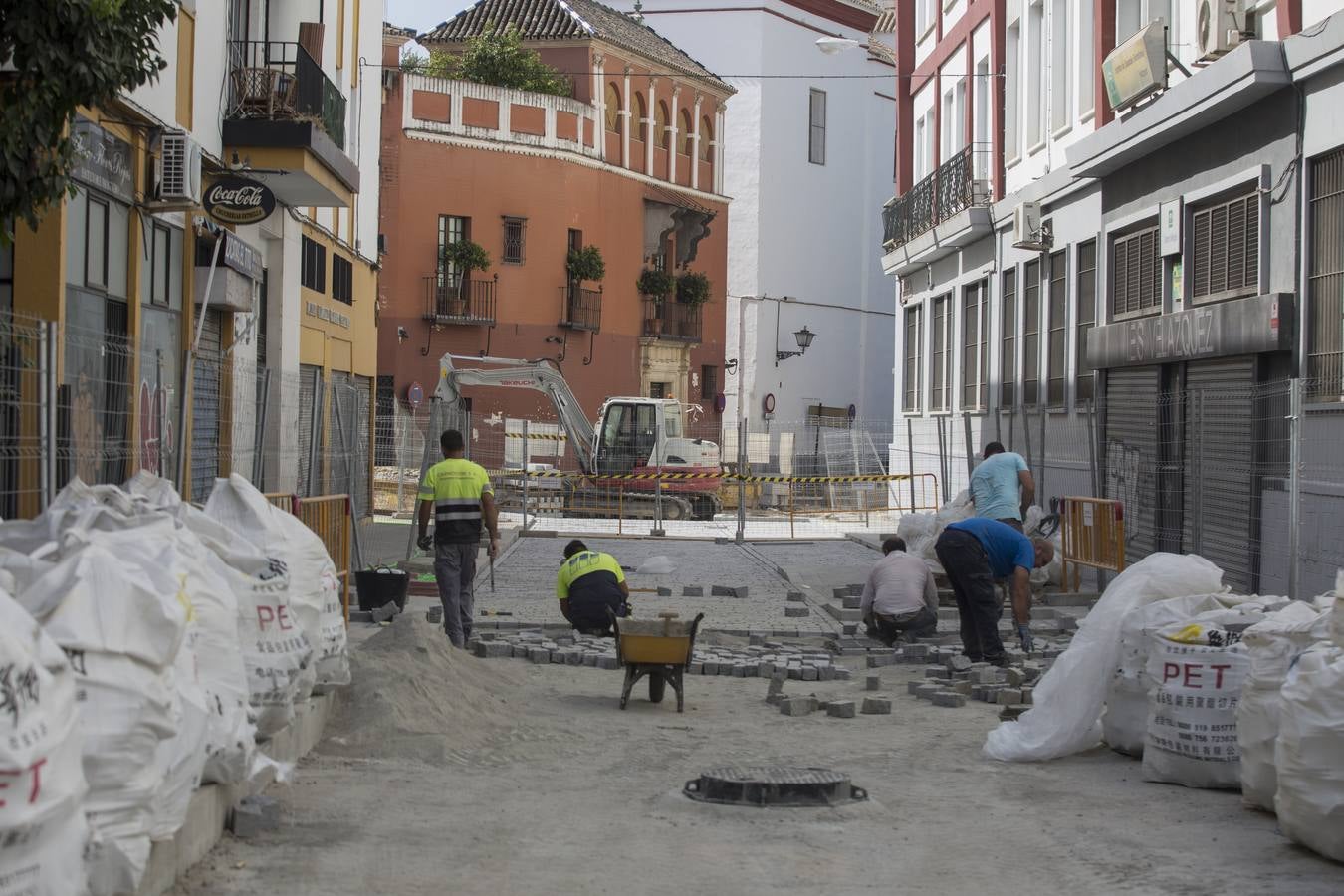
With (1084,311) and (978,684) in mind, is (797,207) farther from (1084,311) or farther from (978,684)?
(978,684)

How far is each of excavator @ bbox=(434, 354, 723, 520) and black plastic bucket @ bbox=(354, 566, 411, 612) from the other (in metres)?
17.2

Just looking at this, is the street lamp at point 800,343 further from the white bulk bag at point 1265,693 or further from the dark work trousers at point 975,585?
the white bulk bag at point 1265,693

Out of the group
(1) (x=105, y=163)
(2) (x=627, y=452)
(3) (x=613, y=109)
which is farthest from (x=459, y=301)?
(1) (x=105, y=163)

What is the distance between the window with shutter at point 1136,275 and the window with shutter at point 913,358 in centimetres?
1170

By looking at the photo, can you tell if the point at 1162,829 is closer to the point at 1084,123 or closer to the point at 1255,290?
the point at 1255,290

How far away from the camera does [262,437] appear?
45.3 feet

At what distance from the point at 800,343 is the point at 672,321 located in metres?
4.29

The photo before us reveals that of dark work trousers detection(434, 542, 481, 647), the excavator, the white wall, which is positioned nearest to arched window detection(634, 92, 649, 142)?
the white wall

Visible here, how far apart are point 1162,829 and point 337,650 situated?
13.3 ft

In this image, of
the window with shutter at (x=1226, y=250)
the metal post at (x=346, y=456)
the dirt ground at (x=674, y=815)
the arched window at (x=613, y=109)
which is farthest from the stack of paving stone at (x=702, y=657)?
the arched window at (x=613, y=109)

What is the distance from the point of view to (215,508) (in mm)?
7887

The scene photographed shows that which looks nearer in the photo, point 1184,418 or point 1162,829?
point 1162,829

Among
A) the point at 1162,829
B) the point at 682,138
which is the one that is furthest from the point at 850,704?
the point at 682,138

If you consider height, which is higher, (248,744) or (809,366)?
(809,366)
